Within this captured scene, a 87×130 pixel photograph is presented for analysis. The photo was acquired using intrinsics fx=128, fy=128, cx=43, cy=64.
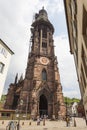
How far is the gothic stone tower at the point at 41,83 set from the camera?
35344 millimetres

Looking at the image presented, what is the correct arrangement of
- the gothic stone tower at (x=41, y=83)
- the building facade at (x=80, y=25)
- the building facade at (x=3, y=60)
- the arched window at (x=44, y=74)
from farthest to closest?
1. the arched window at (x=44, y=74)
2. the gothic stone tower at (x=41, y=83)
3. the building facade at (x=3, y=60)
4. the building facade at (x=80, y=25)

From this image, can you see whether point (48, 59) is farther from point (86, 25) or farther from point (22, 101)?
point (86, 25)

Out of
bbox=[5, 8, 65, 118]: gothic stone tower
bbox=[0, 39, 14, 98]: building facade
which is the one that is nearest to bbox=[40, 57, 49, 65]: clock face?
bbox=[5, 8, 65, 118]: gothic stone tower

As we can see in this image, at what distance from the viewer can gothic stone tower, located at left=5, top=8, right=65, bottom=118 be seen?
3534 cm

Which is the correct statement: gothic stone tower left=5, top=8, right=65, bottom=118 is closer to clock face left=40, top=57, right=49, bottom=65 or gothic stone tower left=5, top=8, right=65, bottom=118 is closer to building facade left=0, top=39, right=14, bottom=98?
clock face left=40, top=57, right=49, bottom=65

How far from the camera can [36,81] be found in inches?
1510

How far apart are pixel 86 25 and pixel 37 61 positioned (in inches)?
1498

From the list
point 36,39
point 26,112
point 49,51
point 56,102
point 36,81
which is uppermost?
point 36,39

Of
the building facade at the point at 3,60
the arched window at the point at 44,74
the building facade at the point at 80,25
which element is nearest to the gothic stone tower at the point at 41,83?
the arched window at the point at 44,74

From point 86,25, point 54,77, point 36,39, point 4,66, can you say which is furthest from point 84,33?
point 36,39

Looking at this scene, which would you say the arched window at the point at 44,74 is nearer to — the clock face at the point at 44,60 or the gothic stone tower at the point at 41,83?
the gothic stone tower at the point at 41,83

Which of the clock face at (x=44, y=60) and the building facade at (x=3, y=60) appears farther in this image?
the clock face at (x=44, y=60)

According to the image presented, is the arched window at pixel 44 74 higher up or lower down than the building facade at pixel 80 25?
higher up

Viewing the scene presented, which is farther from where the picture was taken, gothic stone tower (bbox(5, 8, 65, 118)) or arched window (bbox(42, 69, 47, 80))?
arched window (bbox(42, 69, 47, 80))
